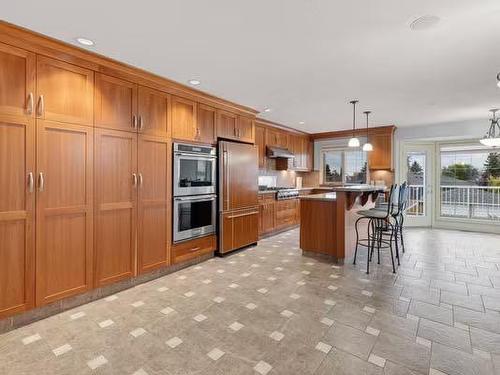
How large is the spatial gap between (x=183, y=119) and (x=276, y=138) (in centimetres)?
313

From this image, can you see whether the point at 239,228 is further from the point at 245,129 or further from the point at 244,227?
the point at 245,129

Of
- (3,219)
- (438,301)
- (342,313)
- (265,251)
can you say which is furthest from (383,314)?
(3,219)

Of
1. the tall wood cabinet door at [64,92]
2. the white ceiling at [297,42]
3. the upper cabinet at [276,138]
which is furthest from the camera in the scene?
the upper cabinet at [276,138]

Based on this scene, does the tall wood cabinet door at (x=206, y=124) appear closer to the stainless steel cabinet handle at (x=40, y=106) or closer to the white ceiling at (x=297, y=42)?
the white ceiling at (x=297, y=42)

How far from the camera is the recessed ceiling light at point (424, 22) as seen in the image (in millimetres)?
2080

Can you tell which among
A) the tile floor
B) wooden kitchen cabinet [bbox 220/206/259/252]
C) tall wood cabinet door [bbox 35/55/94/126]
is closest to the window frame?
wooden kitchen cabinet [bbox 220/206/259/252]

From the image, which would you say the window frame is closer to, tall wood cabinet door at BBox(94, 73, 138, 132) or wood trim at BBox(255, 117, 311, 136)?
wood trim at BBox(255, 117, 311, 136)

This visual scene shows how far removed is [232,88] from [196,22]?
1613 millimetres

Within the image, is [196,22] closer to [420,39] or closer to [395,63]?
→ [420,39]

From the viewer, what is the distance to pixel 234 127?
15.0 feet

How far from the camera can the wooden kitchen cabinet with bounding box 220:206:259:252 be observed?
4293 millimetres

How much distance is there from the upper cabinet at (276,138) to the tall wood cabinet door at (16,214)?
4.54 meters

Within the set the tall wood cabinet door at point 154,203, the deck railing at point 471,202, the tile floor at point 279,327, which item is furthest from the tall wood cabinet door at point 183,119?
the deck railing at point 471,202

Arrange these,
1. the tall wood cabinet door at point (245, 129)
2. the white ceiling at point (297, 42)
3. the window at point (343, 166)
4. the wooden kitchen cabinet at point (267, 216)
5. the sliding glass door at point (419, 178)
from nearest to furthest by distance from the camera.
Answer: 1. the white ceiling at point (297, 42)
2. the tall wood cabinet door at point (245, 129)
3. the wooden kitchen cabinet at point (267, 216)
4. the sliding glass door at point (419, 178)
5. the window at point (343, 166)
